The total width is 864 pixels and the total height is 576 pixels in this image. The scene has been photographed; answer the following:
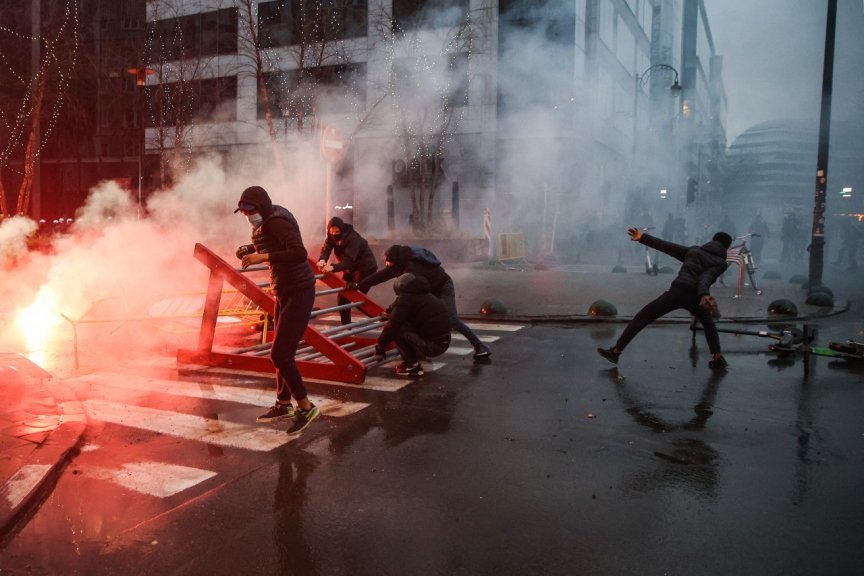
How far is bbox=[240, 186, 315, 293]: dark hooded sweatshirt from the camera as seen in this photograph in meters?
4.31

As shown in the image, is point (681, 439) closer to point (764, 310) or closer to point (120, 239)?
point (764, 310)

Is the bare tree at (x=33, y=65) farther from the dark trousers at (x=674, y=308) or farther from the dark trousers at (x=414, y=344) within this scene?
the dark trousers at (x=674, y=308)

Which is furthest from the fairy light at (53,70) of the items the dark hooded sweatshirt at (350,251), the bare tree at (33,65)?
the dark hooded sweatshirt at (350,251)

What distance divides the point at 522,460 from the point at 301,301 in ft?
5.98

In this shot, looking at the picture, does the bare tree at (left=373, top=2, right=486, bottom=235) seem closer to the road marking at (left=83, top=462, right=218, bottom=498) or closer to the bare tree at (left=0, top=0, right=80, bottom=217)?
the road marking at (left=83, top=462, right=218, bottom=498)

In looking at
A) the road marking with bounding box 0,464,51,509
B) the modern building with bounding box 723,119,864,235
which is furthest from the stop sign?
the modern building with bounding box 723,119,864,235

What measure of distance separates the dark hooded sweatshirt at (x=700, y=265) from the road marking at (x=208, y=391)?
10.8ft

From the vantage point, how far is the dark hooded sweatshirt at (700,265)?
6199 mm

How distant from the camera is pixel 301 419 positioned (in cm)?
448

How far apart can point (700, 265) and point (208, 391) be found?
4763 millimetres

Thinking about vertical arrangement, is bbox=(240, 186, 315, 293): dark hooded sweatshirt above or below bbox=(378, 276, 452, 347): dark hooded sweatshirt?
above

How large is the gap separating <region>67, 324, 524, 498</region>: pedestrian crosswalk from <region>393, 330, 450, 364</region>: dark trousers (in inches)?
10.1

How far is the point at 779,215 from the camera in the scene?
49.2 m

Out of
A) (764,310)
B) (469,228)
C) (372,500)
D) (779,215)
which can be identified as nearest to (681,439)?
(372,500)
